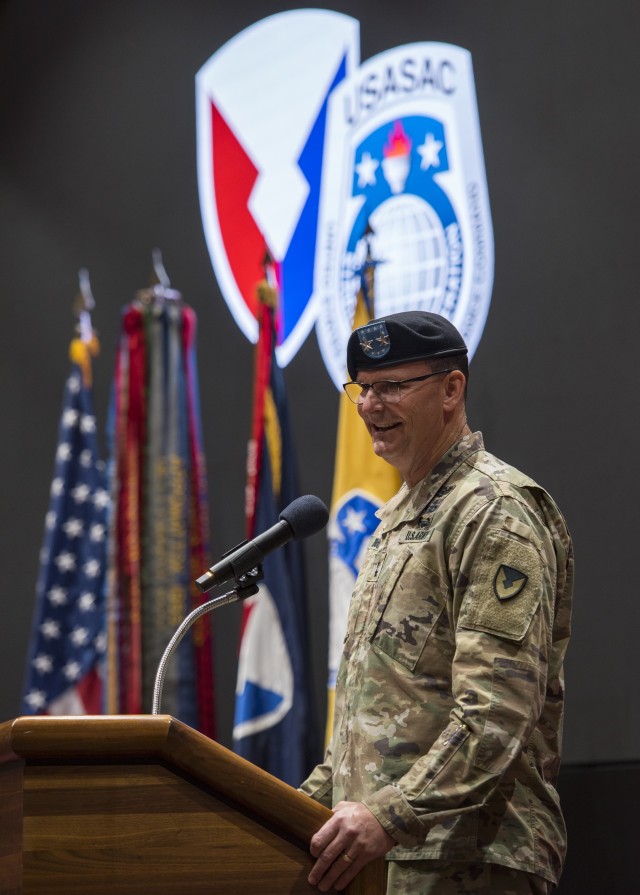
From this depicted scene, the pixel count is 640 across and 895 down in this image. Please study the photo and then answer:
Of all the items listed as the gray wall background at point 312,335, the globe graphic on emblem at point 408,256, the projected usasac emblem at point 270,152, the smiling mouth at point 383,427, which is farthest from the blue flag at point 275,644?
the smiling mouth at point 383,427

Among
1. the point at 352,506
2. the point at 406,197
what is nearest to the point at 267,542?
the point at 352,506

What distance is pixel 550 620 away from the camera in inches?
58.4

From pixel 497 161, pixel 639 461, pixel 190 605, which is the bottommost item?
pixel 190 605

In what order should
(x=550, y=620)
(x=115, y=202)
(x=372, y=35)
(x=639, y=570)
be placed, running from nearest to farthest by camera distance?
(x=550, y=620)
(x=639, y=570)
(x=372, y=35)
(x=115, y=202)

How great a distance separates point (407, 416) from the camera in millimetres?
1686

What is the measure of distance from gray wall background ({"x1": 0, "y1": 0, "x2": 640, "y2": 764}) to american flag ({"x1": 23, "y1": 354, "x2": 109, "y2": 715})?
0.86 feet

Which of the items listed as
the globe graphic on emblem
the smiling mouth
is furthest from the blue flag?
the smiling mouth

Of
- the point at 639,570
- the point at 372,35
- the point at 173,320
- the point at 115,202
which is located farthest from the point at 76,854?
the point at 115,202

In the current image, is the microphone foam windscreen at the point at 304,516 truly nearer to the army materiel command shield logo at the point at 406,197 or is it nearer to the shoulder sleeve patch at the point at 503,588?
the shoulder sleeve patch at the point at 503,588

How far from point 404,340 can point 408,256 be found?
175 cm

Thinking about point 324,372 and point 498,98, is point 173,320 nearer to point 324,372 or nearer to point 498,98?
point 324,372

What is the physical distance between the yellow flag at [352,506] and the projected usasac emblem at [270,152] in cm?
63

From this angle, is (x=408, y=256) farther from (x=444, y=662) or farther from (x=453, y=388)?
(x=444, y=662)

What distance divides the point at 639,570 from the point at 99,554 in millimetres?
2206
